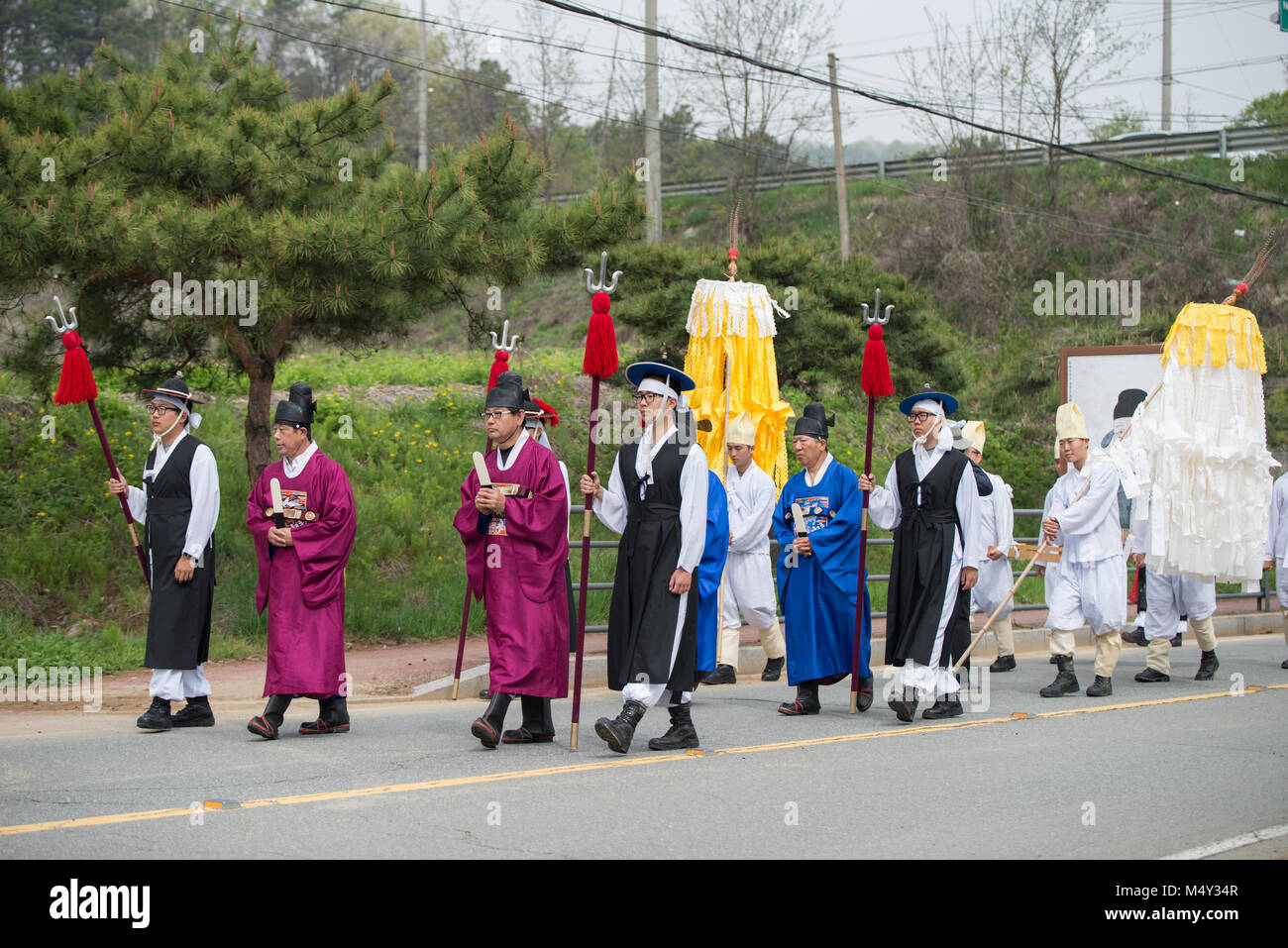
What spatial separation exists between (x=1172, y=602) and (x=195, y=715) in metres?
8.38

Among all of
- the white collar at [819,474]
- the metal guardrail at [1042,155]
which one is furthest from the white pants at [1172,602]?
the metal guardrail at [1042,155]

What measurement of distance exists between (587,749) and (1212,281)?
29.4m

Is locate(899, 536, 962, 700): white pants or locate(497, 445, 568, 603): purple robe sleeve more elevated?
locate(497, 445, 568, 603): purple robe sleeve

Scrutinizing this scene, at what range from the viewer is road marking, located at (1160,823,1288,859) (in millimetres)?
5594

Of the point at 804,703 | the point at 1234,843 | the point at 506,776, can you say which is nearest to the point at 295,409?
the point at 506,776

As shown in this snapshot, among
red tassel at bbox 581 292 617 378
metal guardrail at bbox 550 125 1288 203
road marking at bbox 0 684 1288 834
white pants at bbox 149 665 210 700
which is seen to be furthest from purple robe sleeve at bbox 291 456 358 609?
metal guardrail at bbox 550 125 1288 203

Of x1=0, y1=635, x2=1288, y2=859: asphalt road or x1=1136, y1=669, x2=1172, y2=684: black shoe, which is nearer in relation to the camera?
x1=0, y1=635, x2=1288, y2=859: asphalt road

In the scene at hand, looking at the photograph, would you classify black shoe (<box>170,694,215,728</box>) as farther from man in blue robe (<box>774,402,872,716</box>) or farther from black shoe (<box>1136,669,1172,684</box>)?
black shoe (<box>1136,669,1172,684</box>)

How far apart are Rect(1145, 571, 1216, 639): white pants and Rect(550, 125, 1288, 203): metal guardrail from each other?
25091 mm

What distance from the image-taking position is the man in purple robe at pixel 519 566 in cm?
780

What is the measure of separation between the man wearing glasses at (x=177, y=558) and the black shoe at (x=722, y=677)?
14.7 feet

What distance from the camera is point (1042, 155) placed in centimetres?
3619

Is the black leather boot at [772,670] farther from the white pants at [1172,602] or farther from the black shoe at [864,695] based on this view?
the white pants at [1172,602]

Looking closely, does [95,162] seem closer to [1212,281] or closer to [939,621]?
[939,621]
